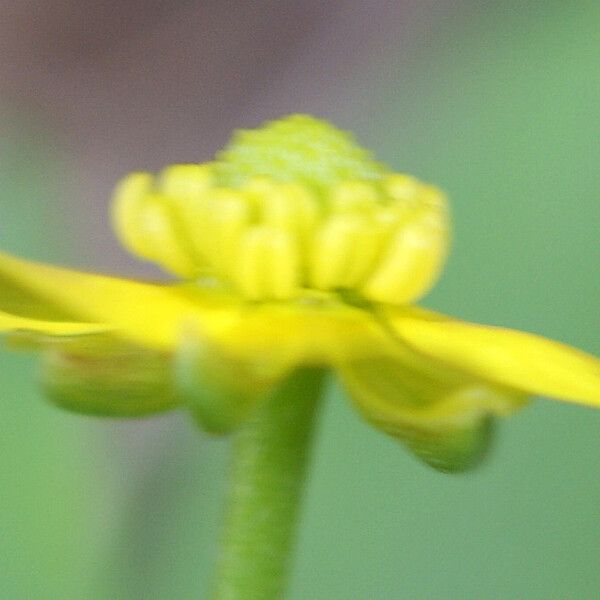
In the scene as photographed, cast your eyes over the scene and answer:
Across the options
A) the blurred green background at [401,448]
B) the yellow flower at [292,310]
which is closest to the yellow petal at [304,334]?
the yellow flower at [292,310]

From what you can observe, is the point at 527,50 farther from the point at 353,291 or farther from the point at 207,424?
the point at 207,424

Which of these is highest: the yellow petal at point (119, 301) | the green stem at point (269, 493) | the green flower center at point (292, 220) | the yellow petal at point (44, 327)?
the green flower center at point (292, 220)

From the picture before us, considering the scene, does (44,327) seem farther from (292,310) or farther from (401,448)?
(401,448)

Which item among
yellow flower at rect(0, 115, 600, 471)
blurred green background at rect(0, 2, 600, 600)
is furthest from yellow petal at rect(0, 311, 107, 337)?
blurred green background at rect(0, 2, 600, 600)

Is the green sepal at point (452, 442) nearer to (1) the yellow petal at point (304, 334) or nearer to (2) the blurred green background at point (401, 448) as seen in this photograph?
(1) the yellow petal at point (304, 334)

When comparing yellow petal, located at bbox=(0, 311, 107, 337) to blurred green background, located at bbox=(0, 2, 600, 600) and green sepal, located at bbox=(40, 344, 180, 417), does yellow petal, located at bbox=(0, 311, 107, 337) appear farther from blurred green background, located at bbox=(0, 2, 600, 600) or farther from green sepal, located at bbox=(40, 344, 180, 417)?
blurred green background, located at bbox=(0, 2, 600, 600)

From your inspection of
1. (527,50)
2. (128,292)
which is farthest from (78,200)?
(128,292)
